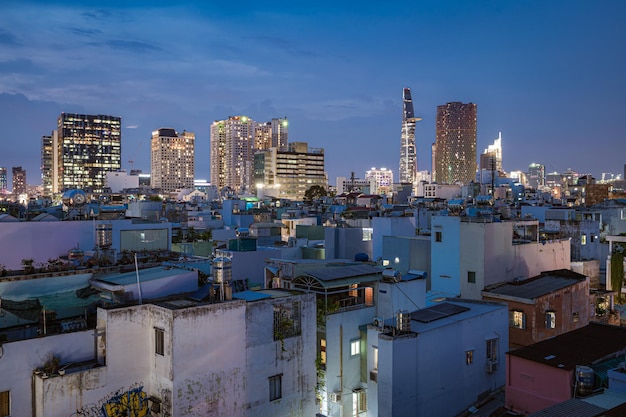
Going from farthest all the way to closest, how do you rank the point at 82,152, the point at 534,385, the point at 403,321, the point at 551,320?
1. the point at 82,152
2. the point at 551,320
3. the point at 403,321
4. the point at 534,385

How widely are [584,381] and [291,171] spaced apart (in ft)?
505

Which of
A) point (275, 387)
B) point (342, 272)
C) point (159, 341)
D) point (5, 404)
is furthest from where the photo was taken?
point (342, 272)

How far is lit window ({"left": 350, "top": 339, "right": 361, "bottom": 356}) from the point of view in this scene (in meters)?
15.7

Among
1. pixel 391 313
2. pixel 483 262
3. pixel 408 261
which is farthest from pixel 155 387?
pixel 408 261

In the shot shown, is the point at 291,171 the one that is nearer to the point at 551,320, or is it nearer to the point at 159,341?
the point at 551,320

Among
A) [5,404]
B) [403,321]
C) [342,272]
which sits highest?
[342,272]

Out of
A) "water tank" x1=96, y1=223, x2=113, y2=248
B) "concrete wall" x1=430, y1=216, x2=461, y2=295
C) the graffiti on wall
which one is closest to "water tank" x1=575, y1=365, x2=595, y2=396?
the graffiti on wall

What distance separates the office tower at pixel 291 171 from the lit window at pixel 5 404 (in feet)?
481

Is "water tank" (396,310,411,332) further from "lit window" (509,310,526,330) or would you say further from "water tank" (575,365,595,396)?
"lit window" (509,310,526,330)

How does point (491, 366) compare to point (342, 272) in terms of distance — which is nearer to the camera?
point (342, 272)

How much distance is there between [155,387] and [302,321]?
3.93 metres

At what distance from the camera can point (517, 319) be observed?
1980 cm

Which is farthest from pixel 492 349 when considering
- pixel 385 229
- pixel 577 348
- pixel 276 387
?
pixel 385 229

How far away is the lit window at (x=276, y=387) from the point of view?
12.1 meters
